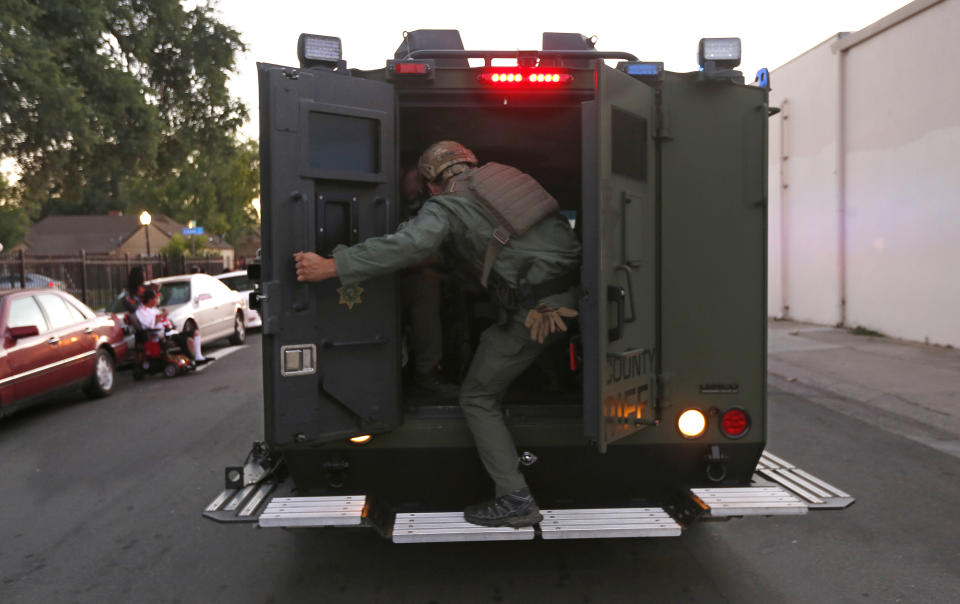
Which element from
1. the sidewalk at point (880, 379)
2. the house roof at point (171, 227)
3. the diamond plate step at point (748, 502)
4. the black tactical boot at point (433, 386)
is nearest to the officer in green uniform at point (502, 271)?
the diamond plate step at point (748, 502)

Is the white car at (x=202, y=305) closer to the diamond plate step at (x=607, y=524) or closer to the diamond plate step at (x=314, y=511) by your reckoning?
the diamond plate step at (x=314, y=511)

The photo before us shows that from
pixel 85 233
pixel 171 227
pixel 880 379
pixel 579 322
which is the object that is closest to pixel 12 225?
pixel 85 233

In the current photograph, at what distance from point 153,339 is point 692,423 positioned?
10.1m

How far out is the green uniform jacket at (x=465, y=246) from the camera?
3.73m

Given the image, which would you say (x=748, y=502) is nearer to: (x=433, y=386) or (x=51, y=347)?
(x=433, y=386)

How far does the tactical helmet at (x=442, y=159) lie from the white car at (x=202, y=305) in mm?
10119

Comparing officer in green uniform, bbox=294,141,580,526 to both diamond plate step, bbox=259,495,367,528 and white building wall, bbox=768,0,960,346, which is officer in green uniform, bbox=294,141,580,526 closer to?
diamond plate step, bbox=259,495,367,528

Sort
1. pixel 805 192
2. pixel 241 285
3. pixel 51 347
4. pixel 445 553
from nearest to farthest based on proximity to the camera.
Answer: pixel 445 553 → pixel 51 347 → pixel 805 192 → pixel 241 285

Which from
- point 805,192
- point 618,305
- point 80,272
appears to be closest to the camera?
point 618,305

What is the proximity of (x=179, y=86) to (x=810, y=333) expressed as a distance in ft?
53.9

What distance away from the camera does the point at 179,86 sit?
69.3ft

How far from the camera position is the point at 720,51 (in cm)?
397

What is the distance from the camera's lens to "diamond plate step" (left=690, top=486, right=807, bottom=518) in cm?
368

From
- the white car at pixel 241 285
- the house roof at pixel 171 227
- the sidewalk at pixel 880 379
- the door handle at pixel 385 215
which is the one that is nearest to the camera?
the door handle at pixel 385 215
